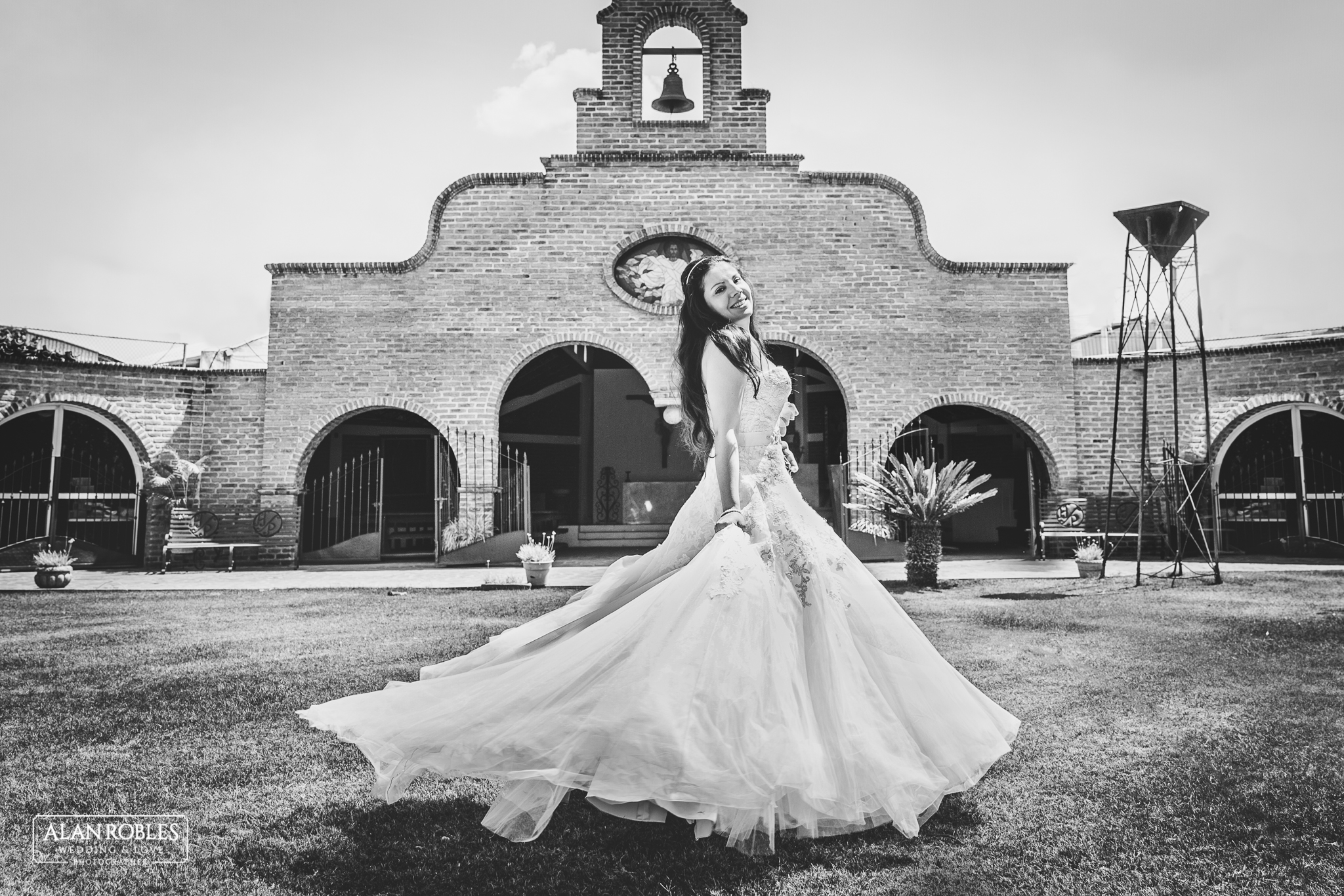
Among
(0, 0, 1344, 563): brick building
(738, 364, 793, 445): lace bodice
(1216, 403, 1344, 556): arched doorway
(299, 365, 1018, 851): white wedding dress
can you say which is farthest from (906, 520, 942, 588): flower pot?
(738, 364, 793, 445): lace bodice

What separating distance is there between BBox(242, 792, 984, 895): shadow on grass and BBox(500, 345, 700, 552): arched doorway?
15781mm

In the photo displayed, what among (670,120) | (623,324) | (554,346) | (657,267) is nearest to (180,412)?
(554,346)

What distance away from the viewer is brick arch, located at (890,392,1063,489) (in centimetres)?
1262

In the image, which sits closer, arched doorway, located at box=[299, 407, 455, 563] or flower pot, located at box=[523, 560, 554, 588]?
flower pot, located at box=[523, 560, 554, 588]

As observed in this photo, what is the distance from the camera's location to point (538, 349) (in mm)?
12703

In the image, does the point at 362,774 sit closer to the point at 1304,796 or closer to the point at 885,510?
the point at 1304,796

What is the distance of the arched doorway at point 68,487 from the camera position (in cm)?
1272

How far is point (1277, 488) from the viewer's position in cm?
1384

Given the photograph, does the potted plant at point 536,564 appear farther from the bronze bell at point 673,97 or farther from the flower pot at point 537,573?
the bronze bell at point 673,97

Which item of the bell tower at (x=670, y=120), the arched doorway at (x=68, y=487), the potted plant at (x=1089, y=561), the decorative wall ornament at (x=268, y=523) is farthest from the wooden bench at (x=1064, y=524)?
the arched doorway at (x=68, y=487)

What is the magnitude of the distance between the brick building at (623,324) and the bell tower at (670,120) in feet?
0.10

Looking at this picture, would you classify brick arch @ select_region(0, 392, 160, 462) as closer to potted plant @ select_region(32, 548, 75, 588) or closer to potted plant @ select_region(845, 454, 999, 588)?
potted plant @ select_region(32, 548, 75, 588)

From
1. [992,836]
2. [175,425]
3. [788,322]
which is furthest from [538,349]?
[992,836]

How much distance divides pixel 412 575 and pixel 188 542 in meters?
3.62
